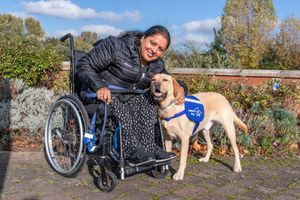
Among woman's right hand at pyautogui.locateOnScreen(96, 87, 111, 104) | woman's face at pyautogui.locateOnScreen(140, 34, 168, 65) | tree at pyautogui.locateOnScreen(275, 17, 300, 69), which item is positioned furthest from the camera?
tree at pyautogui.locateOnScreen(275, 17, 300, 69)

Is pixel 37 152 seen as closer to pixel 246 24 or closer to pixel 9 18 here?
pixel 246 24

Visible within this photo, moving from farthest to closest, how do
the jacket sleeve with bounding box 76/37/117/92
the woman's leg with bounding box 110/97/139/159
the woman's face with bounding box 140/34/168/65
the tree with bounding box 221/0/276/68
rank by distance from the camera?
the tree with bounding box 221/0/276/68
the woman's face with bounding box 140/34/168/65
the jacket sleeve with bounding box 76/37/117/92
the woman's leg with bounding box 110/97/139/159

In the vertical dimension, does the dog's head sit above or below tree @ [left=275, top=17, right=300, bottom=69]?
below

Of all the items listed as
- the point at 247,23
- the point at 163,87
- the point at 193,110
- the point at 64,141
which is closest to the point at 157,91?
the point at 163,87

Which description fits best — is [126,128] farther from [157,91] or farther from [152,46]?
[152,46]

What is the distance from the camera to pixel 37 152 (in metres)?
4.88

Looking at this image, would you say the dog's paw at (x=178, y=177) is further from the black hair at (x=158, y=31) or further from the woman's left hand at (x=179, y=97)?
the black hair at (x=158, y=31)

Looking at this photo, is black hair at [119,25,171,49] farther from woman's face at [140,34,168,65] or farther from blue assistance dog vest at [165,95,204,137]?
blue assistance dog vest at [165,95,204,137]

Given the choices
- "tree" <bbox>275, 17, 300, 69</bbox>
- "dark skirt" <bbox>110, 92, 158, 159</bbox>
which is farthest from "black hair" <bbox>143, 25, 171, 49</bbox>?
"tree" <bbox>275, 17, 300, 69</bbox>

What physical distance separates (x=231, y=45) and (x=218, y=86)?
4.67 m

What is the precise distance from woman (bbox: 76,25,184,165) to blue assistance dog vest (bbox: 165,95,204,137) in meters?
0.12

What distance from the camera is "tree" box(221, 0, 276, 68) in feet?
35.0

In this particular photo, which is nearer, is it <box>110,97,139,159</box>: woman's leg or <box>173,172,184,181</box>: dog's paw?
<box>110,97,139,159</box>: woman's leg

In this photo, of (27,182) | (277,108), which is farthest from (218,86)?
(27,182)
